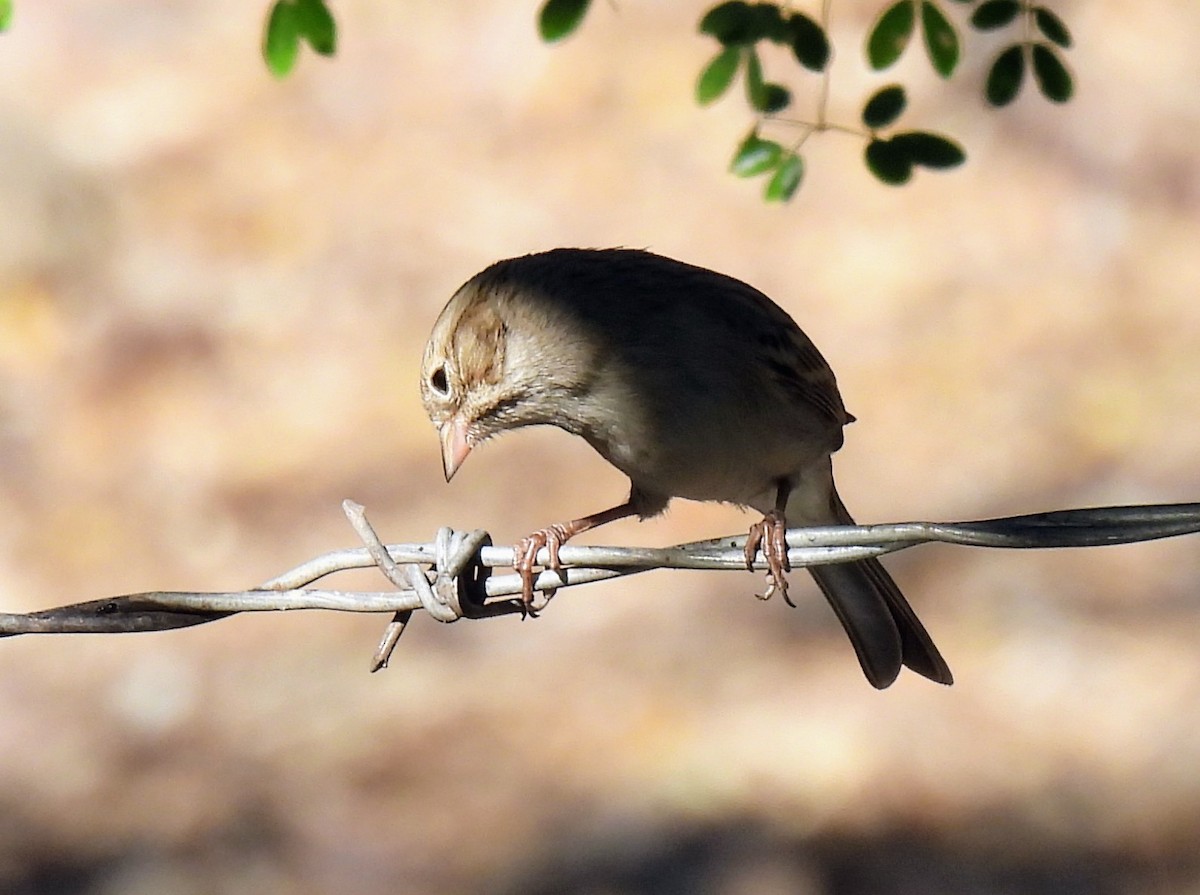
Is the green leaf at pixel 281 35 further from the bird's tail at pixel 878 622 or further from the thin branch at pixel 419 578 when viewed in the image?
the bird's tail at pixel 878 622

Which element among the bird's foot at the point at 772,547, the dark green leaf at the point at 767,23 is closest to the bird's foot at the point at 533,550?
the bird's foot at the point at 772,547

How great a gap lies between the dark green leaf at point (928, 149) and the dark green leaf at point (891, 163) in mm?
10

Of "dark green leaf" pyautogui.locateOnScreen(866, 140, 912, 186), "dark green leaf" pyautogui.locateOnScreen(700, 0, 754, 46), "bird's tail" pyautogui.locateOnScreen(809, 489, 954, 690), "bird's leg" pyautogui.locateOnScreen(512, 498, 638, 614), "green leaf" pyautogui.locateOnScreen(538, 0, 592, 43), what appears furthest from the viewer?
"bird's tail" pyautogui.locateOnScreen(809, 489, 954, 690)

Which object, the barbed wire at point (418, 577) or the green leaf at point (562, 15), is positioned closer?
the barbed wire at point (418, 577)

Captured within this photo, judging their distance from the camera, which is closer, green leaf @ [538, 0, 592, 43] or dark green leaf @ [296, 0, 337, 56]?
dark green leaf @ [296, 0, 337, 56]

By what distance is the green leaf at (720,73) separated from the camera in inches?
146

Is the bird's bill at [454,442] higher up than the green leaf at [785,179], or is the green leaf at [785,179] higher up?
the green leaf at [785,179]

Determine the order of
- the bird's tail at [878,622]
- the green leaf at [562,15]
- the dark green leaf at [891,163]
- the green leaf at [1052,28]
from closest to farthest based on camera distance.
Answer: the green leaf at [562,15] → the green leaf at [1052,28] → the dark green leaf at [891,163] → the bird's tail at [878,622]

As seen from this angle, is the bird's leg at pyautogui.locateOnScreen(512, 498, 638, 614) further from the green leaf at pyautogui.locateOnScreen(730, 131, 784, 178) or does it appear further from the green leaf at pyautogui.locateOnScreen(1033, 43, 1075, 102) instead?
the green leaf at pyautogui.locateOnScreen(1033, 43, 1075, 102)

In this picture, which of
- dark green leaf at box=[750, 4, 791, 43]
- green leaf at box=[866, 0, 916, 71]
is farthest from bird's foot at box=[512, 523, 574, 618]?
green leaf at box=[866, 0, 916, 71]

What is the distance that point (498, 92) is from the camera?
10.1 meters

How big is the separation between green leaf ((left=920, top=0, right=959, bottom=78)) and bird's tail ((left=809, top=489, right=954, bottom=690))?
4.29 feet

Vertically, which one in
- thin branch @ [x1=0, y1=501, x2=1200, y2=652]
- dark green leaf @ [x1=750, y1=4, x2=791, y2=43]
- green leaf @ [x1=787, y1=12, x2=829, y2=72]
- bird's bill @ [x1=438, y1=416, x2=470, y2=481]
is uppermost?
green leaf @ [x1=787, y1=12, x2=829, y2=72]

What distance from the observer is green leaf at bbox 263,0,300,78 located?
10.8ft
